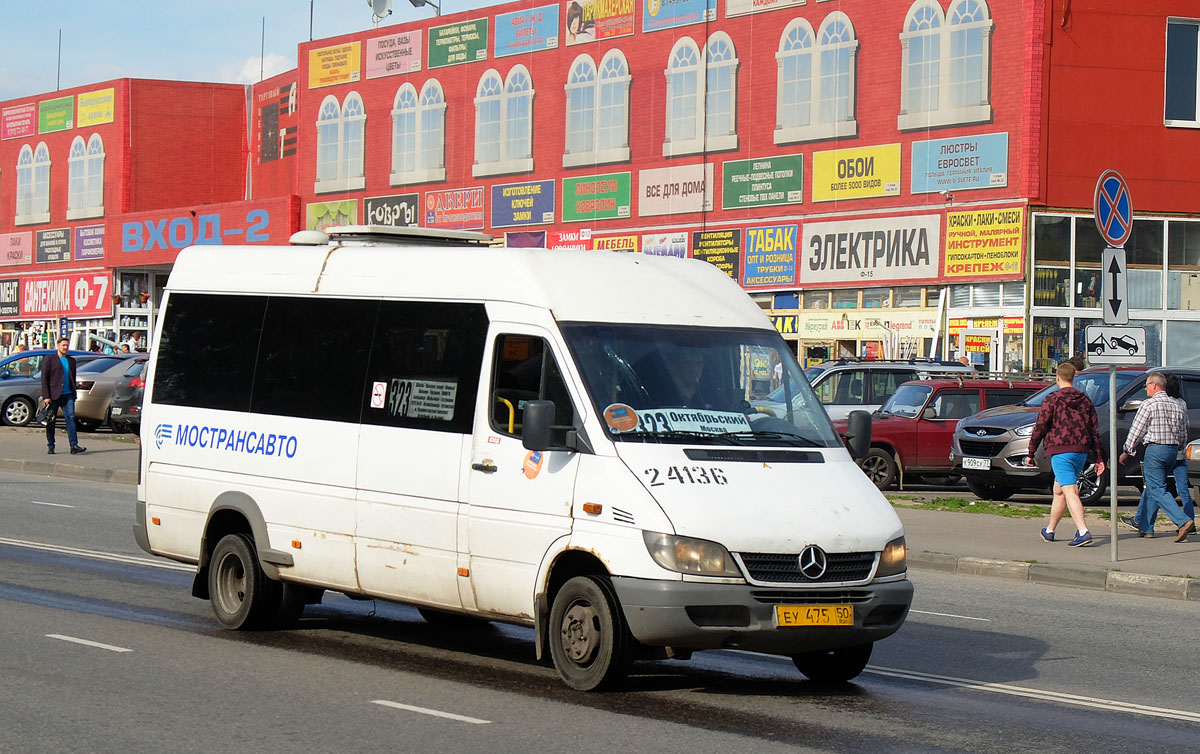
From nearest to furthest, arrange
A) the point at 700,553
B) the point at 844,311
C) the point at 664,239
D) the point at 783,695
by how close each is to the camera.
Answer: the point at 700,553 < the point at 783,695 < the point at 844,311 < the point at 664,239

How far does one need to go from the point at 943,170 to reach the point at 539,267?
2921 cm

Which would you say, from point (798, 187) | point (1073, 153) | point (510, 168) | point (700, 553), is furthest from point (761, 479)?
point (510, 168)

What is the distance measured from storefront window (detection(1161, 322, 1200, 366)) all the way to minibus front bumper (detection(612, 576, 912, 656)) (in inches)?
1216

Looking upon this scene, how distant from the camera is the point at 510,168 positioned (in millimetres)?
46938

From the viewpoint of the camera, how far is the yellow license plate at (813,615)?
7.93m

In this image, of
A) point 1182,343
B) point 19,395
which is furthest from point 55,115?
point 1182,343

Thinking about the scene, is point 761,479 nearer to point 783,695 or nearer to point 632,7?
point 783,695

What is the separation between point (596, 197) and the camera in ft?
146

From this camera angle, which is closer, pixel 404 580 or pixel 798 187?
pixel 404 580

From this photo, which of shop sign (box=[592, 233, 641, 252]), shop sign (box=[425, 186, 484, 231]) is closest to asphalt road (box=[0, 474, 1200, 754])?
shop sign (box=[592, 233, 641, 252])

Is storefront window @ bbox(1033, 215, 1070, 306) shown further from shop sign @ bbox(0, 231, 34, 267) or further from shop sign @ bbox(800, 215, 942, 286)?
shop sign @ bbox(0, 231, 34, 267)

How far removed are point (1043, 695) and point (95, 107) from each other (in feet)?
Result: 202

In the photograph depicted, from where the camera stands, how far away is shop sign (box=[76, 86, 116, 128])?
6390 cm

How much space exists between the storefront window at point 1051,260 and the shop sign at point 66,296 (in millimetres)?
39473
